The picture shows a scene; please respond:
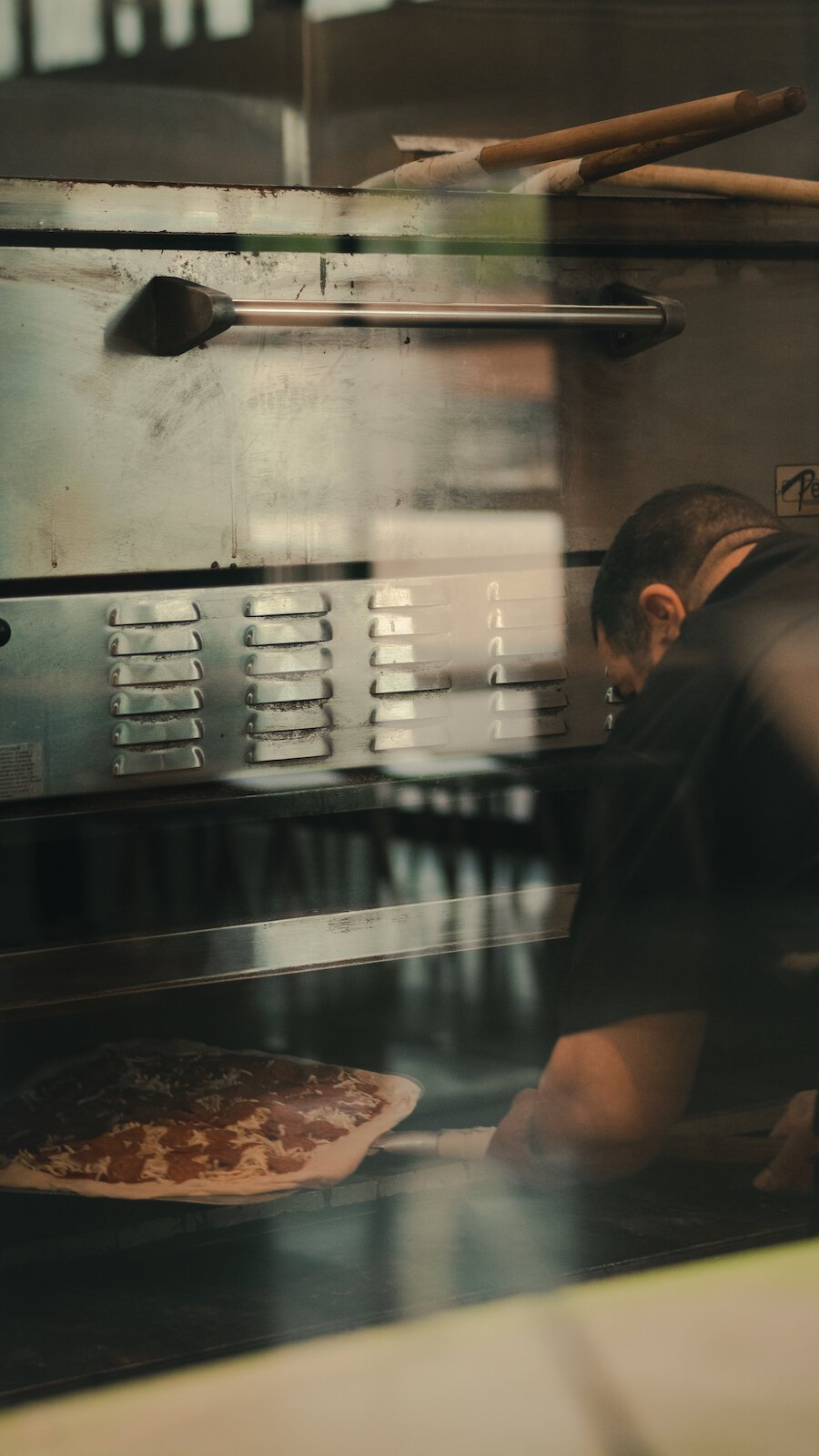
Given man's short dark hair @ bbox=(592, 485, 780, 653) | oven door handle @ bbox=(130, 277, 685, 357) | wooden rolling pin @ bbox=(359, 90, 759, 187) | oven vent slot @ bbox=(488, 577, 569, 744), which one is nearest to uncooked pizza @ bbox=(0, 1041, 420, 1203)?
oven vent slot @ bbox=(488, 577, 569, 744)

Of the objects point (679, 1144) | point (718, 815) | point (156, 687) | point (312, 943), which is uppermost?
point (156, 687)

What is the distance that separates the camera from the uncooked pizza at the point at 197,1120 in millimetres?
1052

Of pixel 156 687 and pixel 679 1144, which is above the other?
pixel 156 687

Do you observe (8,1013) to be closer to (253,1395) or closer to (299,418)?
(253,1395)

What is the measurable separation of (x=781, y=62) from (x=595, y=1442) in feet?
3.73

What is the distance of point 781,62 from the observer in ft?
3.86

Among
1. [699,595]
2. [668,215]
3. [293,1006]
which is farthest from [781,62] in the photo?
[293,1006]

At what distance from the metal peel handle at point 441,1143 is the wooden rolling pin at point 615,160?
0.81m

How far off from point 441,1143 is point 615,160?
2.75ft

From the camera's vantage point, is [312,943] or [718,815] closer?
[718,815]

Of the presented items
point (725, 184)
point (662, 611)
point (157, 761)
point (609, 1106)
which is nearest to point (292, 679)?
point (157, 761)

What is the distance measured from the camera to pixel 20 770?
114cm

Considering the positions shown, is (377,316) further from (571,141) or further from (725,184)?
(725,184)

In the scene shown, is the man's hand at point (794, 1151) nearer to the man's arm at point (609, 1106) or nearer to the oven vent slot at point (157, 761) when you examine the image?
the man's arm at point (609, 1106)
